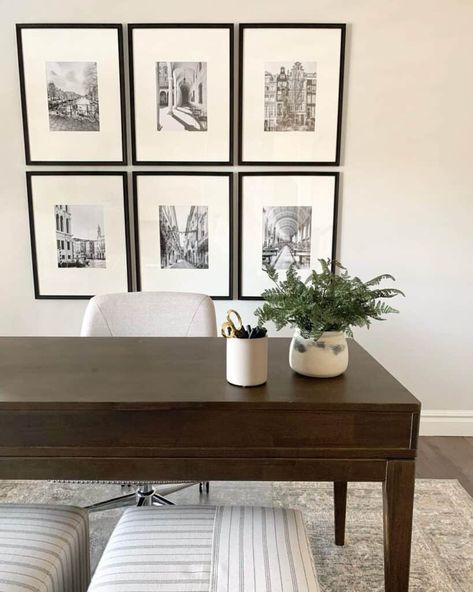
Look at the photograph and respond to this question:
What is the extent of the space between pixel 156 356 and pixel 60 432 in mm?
391

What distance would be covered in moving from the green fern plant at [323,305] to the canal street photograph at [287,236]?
1.29 metres

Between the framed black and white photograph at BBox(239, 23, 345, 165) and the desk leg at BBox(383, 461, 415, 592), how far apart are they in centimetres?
170

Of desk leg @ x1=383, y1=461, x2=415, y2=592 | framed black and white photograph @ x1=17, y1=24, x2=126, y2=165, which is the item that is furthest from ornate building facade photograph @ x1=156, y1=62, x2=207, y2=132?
desk leg @ x1=383, y1=461, x2=415, y2=592

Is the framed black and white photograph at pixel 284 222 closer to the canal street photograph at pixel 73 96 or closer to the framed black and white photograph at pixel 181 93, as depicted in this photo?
the framed black and white photograph at pixel 181 93

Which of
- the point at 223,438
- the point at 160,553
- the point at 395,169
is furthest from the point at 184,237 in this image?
the point at 160,553

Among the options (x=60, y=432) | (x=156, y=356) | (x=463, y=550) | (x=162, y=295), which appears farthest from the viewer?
(x=162, y=295)

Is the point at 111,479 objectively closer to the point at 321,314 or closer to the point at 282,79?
the point at 321,314

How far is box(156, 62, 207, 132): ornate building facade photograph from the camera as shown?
7.32 feet

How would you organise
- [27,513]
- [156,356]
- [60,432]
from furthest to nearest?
[156,356] → [27,513] → [60,432]

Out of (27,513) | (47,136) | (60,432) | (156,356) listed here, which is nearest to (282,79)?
(47,136)

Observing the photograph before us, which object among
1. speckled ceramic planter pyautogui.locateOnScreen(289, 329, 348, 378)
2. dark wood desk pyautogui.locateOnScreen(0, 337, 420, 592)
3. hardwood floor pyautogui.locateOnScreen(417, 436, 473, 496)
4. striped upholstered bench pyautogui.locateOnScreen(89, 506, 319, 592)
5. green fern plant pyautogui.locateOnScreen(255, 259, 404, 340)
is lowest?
hardwood floor pyautogui.locateOnScreen(417, 436, 473, 496)

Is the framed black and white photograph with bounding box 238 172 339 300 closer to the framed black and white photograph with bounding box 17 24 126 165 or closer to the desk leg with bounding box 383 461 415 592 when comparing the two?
the framed black and white photograph with bounding box 17 24 126 165

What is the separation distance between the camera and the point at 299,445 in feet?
3.26

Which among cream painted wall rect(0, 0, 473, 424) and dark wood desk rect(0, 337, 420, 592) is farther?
cream painted wall rect(0, 0, 473, 424)
